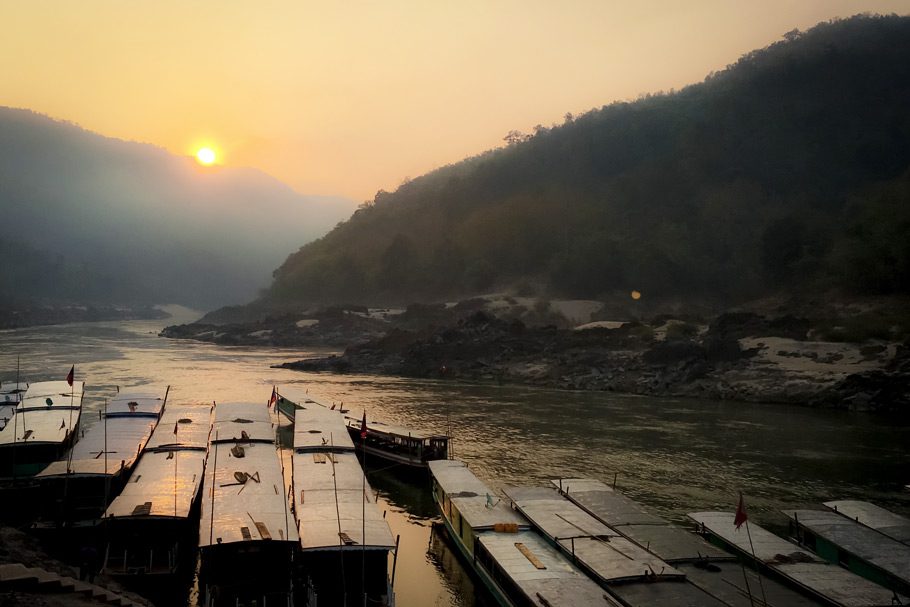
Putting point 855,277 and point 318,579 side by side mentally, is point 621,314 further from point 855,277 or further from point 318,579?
point 318,579

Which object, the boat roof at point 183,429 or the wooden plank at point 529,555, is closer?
the wooden plank at point 529,555

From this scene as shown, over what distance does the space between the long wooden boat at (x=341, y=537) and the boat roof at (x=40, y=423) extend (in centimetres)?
1378

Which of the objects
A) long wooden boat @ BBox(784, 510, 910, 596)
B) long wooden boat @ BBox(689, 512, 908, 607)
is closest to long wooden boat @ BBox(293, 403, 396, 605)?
long wooden boat @ BBox(689, 512, 908, 607)

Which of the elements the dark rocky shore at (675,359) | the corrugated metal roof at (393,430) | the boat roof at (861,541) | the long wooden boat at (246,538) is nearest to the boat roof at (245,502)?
the long wooden boat at (246,538)

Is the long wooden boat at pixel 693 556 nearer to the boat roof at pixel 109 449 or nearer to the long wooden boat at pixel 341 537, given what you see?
the long wooden boat at pixel 341 537

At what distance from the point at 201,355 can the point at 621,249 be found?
90.0 metres

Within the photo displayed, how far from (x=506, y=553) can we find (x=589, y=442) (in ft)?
95.2

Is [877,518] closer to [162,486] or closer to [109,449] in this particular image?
[162,486]

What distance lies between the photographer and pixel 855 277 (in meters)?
95.2

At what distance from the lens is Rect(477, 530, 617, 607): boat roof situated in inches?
755

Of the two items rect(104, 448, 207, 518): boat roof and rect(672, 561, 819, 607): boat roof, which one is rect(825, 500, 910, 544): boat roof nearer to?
rect(672, 561, 819, 607): boat roof

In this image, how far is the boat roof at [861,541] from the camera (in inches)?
869

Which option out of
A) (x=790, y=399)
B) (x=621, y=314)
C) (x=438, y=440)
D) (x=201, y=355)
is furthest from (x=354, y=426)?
(x=621, y=314)

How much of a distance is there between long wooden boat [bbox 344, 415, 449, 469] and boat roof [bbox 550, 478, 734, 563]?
31.7ft
